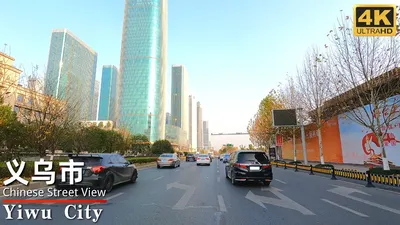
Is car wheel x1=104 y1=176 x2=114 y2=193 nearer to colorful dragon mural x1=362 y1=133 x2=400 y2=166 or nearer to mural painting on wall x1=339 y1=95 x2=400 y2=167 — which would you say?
mural painting on wall x1=339 y1=95 x2=400 y2=167

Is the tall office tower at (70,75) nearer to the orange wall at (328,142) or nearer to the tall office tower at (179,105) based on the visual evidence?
the orange wall at (328,142)

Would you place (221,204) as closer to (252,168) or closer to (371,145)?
(252,168)

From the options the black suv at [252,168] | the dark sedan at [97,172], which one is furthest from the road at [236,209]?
the black suv at [252,168]

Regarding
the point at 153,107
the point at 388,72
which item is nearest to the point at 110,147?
the point at 388,72

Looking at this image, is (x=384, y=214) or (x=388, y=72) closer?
(x=384, y=214)

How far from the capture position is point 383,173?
12.8m

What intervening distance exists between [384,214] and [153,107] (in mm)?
116085

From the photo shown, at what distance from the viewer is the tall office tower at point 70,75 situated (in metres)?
18.6

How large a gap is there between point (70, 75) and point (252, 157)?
886 inches

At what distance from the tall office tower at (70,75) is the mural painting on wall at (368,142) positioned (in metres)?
21.6

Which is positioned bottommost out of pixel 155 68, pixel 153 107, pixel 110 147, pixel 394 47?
pixel 110 147

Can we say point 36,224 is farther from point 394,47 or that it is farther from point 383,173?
point 394,47

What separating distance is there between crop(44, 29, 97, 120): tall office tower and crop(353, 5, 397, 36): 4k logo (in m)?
17.7

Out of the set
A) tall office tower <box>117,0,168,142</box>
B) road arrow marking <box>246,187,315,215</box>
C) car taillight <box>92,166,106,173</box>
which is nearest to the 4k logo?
road arrow marking <box>246,187,315,215</box>
